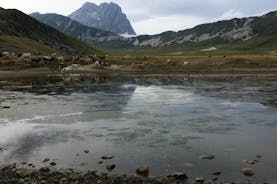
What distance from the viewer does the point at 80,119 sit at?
161 ft

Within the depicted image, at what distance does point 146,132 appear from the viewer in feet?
134

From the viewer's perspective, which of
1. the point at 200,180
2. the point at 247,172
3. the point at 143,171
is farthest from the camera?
the point at 143,171

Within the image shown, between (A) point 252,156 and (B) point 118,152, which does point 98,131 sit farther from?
(A) point 252,156

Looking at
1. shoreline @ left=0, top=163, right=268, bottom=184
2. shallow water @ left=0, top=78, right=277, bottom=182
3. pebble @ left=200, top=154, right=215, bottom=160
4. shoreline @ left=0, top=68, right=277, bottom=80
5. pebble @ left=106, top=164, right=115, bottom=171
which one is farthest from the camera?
shoreline @ left=0, top=68, right=277, bottom=80

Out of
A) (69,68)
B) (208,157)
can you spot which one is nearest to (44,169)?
(208,157)

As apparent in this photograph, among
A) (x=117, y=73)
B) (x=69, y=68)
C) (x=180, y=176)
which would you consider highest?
(x=180, y=176)

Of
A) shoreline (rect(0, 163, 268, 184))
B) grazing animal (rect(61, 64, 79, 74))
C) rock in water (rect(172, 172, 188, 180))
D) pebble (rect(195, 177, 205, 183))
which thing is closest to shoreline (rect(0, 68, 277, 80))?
grazing animal (rect(61, 64, 79, 74))

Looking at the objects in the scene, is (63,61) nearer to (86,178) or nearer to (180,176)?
(86,178)

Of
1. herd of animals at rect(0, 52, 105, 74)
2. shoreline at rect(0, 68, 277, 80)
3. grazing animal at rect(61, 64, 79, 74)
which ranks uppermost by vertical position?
herd of animals at rect(0, 52, 105, 74)

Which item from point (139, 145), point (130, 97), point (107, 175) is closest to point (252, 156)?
point (139, 145)

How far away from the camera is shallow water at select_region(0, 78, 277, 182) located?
30.6 metres

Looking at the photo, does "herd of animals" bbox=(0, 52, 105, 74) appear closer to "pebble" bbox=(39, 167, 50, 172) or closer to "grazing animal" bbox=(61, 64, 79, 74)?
"grazing animal" bbox=(61, 64, 79, 74)

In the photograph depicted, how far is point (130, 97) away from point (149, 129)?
1138 inches

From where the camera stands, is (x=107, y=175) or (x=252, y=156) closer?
(x=107, y=175)
